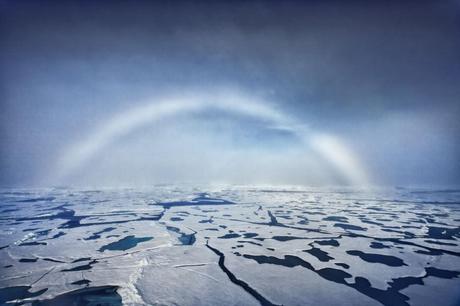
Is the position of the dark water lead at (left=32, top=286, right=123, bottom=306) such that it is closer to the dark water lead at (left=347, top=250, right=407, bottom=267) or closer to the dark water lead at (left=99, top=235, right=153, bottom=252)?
the dark water lead at (left=99, top=235, right=153, bottom=252)

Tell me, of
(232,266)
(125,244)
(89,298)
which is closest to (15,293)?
(89,298)

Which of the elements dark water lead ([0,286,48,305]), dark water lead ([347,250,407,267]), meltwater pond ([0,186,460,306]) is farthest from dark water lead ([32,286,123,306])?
dark water lead ([347,250,407,267])

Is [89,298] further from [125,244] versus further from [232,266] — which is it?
[125,244]

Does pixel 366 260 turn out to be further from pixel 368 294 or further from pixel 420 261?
pixel 368 294

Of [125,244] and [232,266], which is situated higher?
[232,266]

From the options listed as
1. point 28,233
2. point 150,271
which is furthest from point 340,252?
point 28,233
